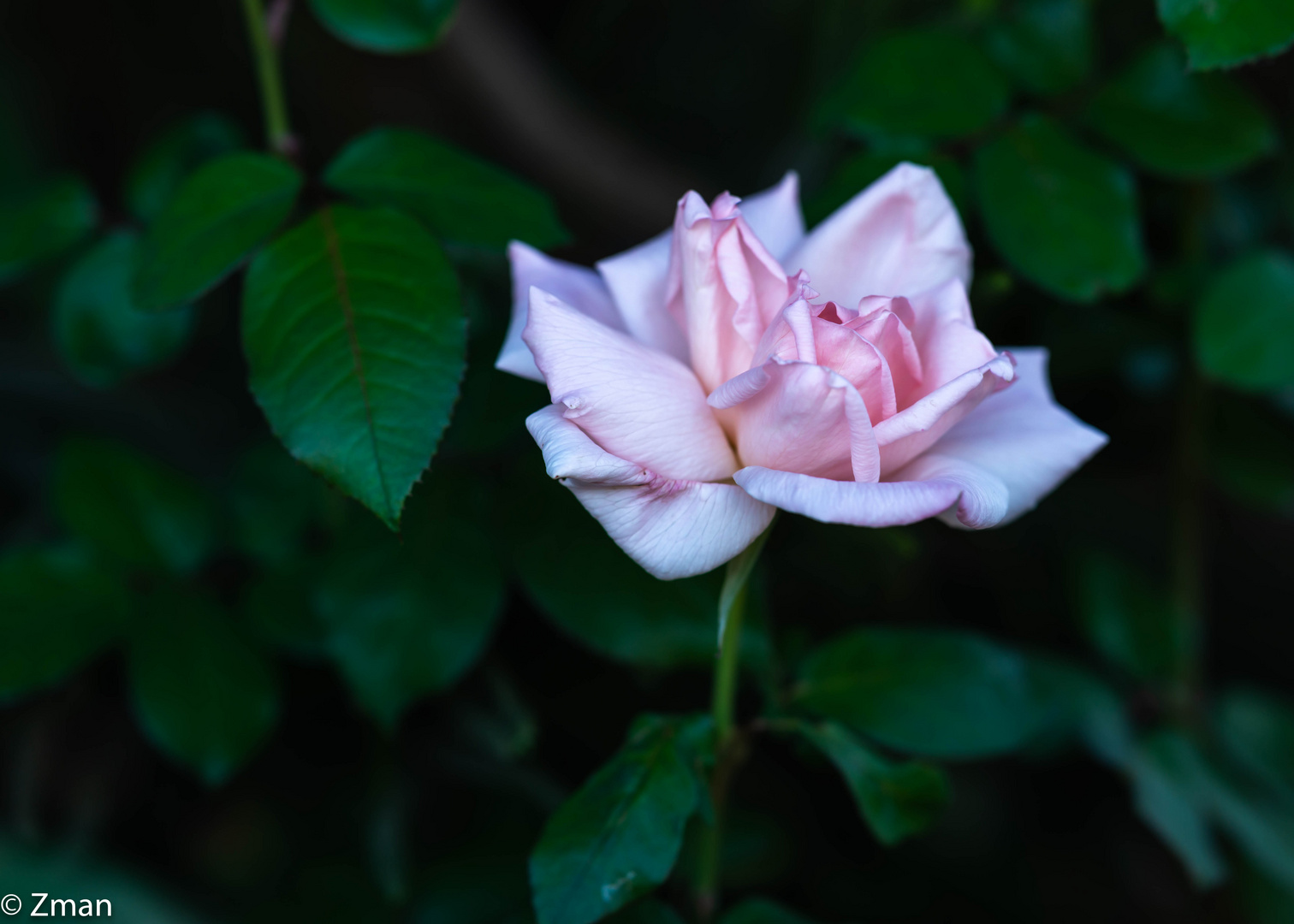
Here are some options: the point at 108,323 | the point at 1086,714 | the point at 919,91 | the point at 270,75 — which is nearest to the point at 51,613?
the point at 108,323

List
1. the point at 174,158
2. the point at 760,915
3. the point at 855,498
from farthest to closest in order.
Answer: the point at 174,158, the point at 760,915, the point at 855,498

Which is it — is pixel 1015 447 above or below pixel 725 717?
above

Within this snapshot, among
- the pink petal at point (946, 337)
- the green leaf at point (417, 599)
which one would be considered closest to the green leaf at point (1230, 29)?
the pink petal at point (946, 337)

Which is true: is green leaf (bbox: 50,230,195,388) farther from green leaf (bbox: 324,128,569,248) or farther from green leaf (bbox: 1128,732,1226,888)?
green leaf (bbox: 1128,732,1226,888)

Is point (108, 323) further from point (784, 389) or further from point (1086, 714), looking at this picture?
point (1086, 714)

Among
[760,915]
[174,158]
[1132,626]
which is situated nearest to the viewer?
[760,915]

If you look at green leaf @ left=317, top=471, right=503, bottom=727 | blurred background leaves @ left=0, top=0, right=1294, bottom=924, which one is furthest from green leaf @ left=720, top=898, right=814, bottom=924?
green leaf @ left=317, top=471, right=503, bottom=727

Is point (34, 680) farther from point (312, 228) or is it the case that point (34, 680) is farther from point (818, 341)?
point (818, 341)

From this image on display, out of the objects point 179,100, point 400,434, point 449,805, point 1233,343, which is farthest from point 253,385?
point 179,100
